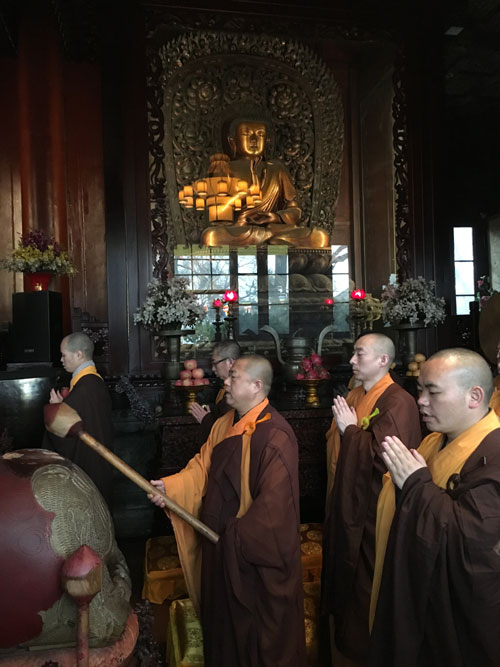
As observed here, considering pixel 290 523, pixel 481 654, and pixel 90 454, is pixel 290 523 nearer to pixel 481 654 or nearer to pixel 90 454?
pixel 481 654

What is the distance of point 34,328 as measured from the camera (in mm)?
5703

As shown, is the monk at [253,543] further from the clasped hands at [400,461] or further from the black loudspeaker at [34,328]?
the black loudspeaker at [34,328]

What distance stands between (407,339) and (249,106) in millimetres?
4216

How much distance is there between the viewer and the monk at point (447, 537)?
1834 millimetres

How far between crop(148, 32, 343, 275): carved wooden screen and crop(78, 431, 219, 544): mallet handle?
18.5ft

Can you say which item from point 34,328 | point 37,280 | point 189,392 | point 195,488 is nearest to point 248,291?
point 189,392

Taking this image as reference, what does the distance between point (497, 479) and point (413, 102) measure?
6.15 m

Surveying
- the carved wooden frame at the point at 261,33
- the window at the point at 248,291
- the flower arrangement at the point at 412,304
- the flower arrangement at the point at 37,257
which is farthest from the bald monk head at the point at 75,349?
the flower arrangement at the point at 412,304

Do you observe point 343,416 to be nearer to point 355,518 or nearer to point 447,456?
point 355,518

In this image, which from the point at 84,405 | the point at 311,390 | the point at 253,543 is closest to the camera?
the point at 253,543

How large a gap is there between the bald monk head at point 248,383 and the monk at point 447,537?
862 millimetres

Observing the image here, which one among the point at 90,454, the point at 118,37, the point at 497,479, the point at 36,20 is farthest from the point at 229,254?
the point at 497,479

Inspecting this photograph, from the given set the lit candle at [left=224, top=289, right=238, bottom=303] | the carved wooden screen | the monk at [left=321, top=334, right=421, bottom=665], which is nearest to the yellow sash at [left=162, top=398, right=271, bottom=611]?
the monk at [left=321, top=334, right=421, bottom=665]

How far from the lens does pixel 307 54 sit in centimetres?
820
